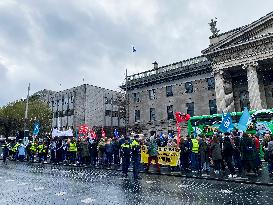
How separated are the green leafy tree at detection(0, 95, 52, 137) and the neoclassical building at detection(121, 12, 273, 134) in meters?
17.2

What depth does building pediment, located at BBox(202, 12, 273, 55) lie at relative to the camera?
103 feet

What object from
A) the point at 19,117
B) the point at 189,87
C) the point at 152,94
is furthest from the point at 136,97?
the point at 19,117

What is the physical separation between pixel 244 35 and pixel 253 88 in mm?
6399

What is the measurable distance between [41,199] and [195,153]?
955cm

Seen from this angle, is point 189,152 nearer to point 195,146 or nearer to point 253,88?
point 195,146

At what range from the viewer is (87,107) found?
59.0m

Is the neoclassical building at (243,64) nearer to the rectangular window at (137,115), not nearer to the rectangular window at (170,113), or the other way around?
the rectangular window at (170,113)

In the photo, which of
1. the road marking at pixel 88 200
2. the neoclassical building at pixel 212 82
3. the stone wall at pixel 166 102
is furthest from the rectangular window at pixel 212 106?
the road marking at pixel 88 200

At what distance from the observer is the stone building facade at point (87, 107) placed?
5866cm

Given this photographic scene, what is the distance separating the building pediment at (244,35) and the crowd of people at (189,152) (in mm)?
18651

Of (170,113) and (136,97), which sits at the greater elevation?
(136,97)

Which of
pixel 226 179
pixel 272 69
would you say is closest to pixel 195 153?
pixel 226 179

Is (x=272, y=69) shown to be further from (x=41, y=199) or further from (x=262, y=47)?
(x=41, y=199)

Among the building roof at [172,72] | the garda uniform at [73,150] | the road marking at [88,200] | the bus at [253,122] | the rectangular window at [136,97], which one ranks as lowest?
the road marking at [88,200]
